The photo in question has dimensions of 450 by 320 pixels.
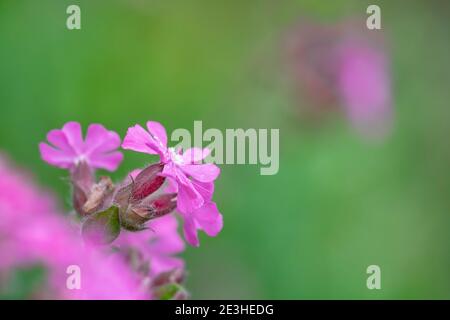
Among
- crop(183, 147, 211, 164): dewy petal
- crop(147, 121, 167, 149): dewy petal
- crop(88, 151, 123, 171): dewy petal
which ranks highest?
crop(147, 121, 167, 149): dewy petal

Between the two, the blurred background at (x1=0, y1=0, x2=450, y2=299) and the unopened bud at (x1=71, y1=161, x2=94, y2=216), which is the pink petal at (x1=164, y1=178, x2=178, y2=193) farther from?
the blurred background at (x1=0, y1=0, x2=450, y2=299)

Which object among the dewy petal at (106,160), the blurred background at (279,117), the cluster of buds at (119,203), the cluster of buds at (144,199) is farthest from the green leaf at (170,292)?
the blurred background at (279,117)

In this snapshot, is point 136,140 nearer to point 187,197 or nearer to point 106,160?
point 187,197

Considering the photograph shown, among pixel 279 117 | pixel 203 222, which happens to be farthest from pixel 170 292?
pixel 279 117

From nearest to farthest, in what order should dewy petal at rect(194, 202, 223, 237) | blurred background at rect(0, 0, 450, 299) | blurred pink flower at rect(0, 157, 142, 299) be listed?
blurred pink flower at rect(0, 157, 142, 299), dewy petal at rect(194, 202, 223, 237), blurred background at rect(0, 0, 450, 299)

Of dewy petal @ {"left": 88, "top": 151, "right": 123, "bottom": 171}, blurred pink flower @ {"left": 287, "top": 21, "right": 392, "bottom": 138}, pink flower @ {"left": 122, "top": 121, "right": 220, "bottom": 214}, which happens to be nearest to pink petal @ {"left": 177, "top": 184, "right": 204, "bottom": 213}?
pink flower @ {"left": 122, "top": 121, "right": 220, "bottom": 214}

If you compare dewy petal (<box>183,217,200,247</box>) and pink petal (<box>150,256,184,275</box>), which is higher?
dewy petal (<box>183,217,200,247</box>)

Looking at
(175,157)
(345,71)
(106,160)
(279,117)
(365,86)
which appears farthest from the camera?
(279,117)
